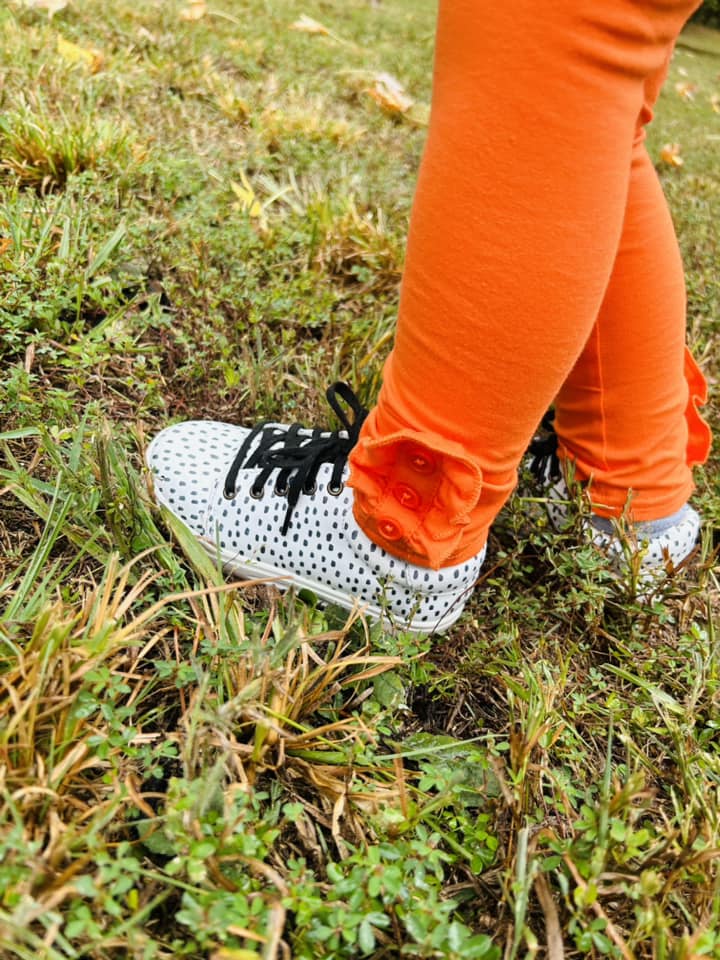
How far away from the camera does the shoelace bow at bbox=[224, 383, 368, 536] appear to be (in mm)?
1330

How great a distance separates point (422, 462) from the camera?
1105 mm

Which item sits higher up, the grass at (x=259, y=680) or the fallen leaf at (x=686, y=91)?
the fallen leaf at (x=686, y=91)

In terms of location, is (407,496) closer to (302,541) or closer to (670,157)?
(302,541)

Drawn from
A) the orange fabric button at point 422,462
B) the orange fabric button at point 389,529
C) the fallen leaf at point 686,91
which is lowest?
the orange fabric button at point 389,529

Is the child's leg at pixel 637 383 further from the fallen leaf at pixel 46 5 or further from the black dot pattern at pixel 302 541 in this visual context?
the fallen leaf at pixel 46 5

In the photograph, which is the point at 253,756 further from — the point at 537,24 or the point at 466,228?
the point at 537,24

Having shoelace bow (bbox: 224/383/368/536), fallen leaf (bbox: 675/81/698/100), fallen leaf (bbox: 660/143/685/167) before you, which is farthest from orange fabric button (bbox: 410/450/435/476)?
fallen leaf (bbox: 675/81/698/100)

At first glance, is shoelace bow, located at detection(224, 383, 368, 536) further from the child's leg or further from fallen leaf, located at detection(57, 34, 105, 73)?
fallen leaf, located at detection(57, 34, 105, 73)

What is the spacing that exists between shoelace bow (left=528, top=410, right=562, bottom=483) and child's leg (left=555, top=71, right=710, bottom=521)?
2.1 inches

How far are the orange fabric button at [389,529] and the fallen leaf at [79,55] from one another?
2346mm

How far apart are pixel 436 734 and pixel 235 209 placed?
161cm

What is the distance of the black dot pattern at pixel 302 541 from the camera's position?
4.09 ft

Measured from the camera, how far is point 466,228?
920 mm

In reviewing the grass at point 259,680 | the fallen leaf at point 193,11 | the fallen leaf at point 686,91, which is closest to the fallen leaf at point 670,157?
the grass at point 259,680
